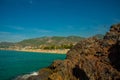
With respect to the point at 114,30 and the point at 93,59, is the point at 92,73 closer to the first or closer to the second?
the point at 93,59

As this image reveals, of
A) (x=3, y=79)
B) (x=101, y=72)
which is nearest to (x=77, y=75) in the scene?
(x=101, y=72)

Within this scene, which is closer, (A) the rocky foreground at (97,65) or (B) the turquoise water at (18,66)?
(A) the rocky foreground at (97,65)

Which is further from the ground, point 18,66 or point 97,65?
point 97,65

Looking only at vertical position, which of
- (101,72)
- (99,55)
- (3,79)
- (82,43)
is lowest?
(3,79)

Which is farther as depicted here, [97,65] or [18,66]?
[18,66]

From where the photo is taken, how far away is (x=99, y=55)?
35375 millimetres

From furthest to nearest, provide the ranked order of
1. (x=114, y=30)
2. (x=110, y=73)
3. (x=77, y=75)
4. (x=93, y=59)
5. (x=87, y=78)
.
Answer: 1. (x=114, y=30)
2. (x=77, y=75)
3. (x=93, y=59)
4. (x=87, y=78)
5. (x=110, y=73)

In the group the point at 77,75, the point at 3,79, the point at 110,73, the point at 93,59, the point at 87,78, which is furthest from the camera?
the point at 3,79

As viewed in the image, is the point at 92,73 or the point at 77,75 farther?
the point at 77,75

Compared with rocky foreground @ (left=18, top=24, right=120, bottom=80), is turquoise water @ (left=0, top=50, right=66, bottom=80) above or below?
below

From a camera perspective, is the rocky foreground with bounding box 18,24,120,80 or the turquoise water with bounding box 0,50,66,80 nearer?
the rocky foreground with bounding box 18,24,120,80

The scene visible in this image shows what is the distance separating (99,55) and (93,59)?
3224 mm

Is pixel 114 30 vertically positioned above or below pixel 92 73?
above

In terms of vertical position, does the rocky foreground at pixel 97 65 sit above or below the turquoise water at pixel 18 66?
above
